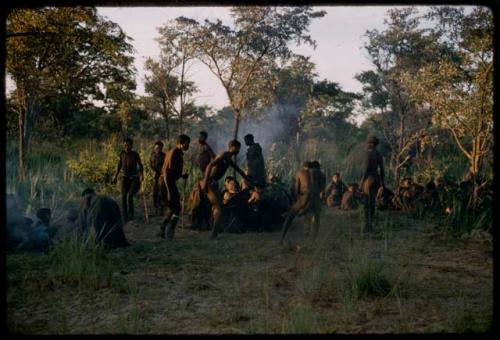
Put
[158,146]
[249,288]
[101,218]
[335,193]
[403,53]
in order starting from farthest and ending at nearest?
[403,53]
[335,193]
[158,146]
[101,218]
[249,288]

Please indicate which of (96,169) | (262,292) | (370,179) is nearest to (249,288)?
(262,292)

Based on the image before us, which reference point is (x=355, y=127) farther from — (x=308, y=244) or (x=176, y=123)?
(x=308, y=244)

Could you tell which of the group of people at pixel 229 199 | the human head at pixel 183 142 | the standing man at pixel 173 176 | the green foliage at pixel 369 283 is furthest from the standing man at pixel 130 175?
the green foliage at pixel 369 283

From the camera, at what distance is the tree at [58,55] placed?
35.2 feet

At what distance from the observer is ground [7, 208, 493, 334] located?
169 inches

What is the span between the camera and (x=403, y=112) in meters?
16.5

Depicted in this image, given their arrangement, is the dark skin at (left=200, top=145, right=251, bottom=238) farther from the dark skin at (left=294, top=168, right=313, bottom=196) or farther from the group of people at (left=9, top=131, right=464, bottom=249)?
the dark skin at (left=294, top=168, right=313, bottom=196)

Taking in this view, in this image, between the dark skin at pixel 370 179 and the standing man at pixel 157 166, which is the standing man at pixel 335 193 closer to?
the dark skin at pixel 370 179

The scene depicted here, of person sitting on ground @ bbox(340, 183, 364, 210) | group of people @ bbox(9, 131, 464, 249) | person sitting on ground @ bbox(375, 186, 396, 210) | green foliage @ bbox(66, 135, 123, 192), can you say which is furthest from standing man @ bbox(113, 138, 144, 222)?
person sitting on ground @ bbox(375, 186, 396, 210)

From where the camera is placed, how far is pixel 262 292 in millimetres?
5102

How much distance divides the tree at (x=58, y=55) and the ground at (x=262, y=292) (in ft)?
19.3

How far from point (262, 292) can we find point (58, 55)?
1005 centimetres

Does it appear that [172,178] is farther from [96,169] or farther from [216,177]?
[96,169]

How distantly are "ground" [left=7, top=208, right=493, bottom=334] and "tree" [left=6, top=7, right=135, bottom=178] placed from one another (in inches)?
231
